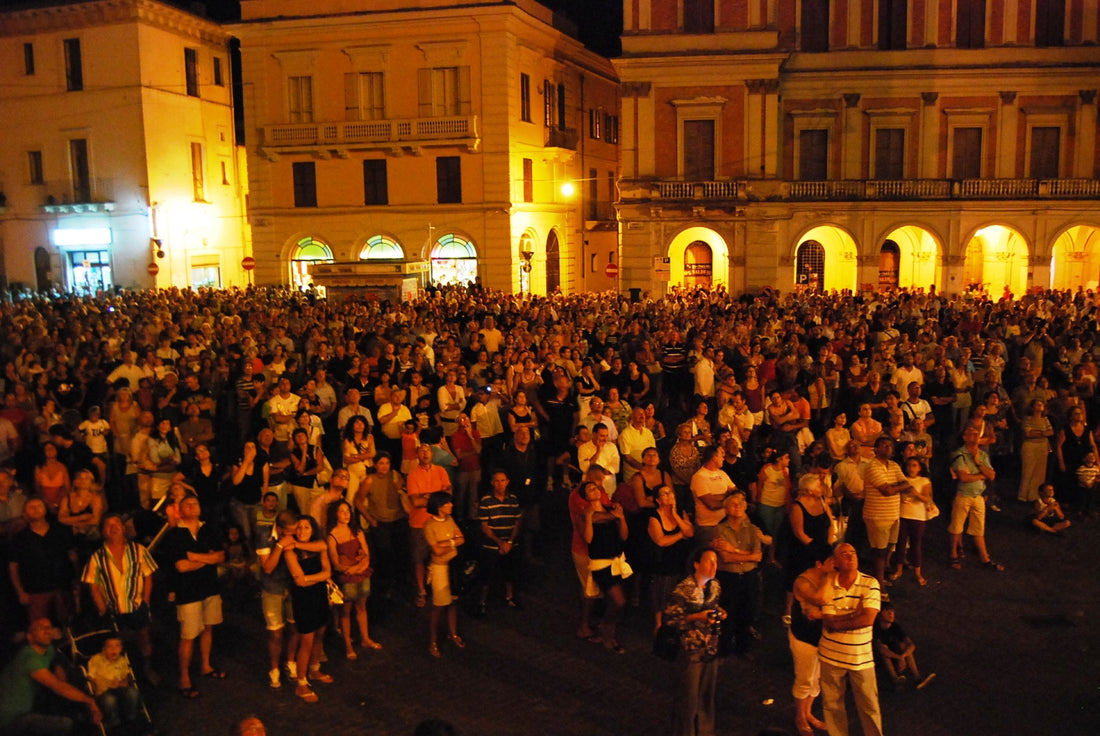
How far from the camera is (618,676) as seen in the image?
27.6 feet

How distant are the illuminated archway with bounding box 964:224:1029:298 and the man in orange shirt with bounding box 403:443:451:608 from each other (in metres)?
30.8

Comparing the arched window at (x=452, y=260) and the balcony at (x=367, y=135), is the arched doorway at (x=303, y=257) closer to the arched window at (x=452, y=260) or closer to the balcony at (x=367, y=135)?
the balcony at (x=367, y=135)

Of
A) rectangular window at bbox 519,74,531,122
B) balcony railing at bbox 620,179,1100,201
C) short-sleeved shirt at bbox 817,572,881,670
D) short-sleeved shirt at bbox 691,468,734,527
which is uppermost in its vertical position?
rectangular window at bbox 519,74,531,122

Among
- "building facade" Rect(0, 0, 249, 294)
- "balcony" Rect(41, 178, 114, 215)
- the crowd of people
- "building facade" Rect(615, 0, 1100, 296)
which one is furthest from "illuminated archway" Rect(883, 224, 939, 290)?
"balcony" Rect(41, 178, 114, 215)

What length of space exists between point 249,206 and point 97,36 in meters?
7.96

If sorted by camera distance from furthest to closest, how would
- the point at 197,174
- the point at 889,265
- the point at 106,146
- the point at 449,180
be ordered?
the point at 197,174 → the point at 889,265 → the point at 106,146 → the point at 449,180

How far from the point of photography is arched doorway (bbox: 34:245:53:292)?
38.8 metres

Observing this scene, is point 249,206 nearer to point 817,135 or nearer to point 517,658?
point 817,135

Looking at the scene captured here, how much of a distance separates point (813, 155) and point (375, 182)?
52.5 feet

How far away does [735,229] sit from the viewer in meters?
34.0

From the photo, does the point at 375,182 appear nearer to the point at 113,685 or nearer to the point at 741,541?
the point at 741,541

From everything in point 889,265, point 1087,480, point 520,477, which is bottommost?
point 1087,480

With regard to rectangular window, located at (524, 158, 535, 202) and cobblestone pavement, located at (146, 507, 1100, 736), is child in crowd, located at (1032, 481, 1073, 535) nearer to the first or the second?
cobblestone pavement, located at (146, 507, 1100, 736)

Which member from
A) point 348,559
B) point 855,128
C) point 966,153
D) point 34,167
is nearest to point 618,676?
point 348,559
